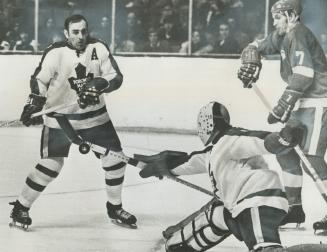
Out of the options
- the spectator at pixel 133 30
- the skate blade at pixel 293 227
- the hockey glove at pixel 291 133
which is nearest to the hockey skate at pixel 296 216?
the skate blade at pixel 293 227

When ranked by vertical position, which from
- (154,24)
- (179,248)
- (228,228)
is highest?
(154,24)

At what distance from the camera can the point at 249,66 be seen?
264 centimetres

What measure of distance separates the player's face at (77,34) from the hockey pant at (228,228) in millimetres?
745

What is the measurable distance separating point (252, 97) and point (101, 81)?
557mm

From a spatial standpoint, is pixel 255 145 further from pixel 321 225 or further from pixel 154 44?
pixel 154 44

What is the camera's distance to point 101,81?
2529mm

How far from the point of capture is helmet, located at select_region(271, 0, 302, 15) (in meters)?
2.59

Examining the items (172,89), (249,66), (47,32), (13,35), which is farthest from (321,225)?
(13,35)

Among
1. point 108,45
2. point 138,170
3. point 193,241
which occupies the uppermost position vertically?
point 108,45

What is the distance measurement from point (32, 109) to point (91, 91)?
219 mm

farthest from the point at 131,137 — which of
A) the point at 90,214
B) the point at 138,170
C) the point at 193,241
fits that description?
the point at 193,241

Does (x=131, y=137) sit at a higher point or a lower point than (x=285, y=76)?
lower

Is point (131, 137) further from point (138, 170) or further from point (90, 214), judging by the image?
point (90, 214)

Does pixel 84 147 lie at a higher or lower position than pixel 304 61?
lower
